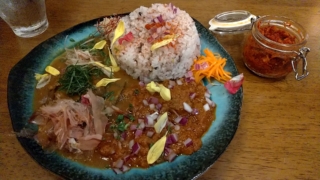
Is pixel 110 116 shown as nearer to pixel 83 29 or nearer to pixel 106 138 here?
pixel 106 138

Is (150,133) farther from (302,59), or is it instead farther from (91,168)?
(302,59)

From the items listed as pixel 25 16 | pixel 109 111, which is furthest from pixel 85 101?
pixel 25 16

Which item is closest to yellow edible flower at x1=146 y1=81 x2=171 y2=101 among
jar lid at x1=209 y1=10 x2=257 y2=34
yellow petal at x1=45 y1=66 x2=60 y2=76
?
yellow petal at x1=45 y1=66 x2=60 y2=76

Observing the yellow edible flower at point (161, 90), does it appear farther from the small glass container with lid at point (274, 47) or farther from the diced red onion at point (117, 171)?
the small glass container with lid at point (274, 47)

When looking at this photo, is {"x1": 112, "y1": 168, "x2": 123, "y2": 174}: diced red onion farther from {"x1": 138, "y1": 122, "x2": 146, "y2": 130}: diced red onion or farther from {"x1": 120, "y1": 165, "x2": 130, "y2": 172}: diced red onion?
{"x1": 138, "y1": 122, "x2": 146, "y2": 130}: diced red onion

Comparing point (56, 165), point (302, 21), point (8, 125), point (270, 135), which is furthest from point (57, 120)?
point (302, 21)
